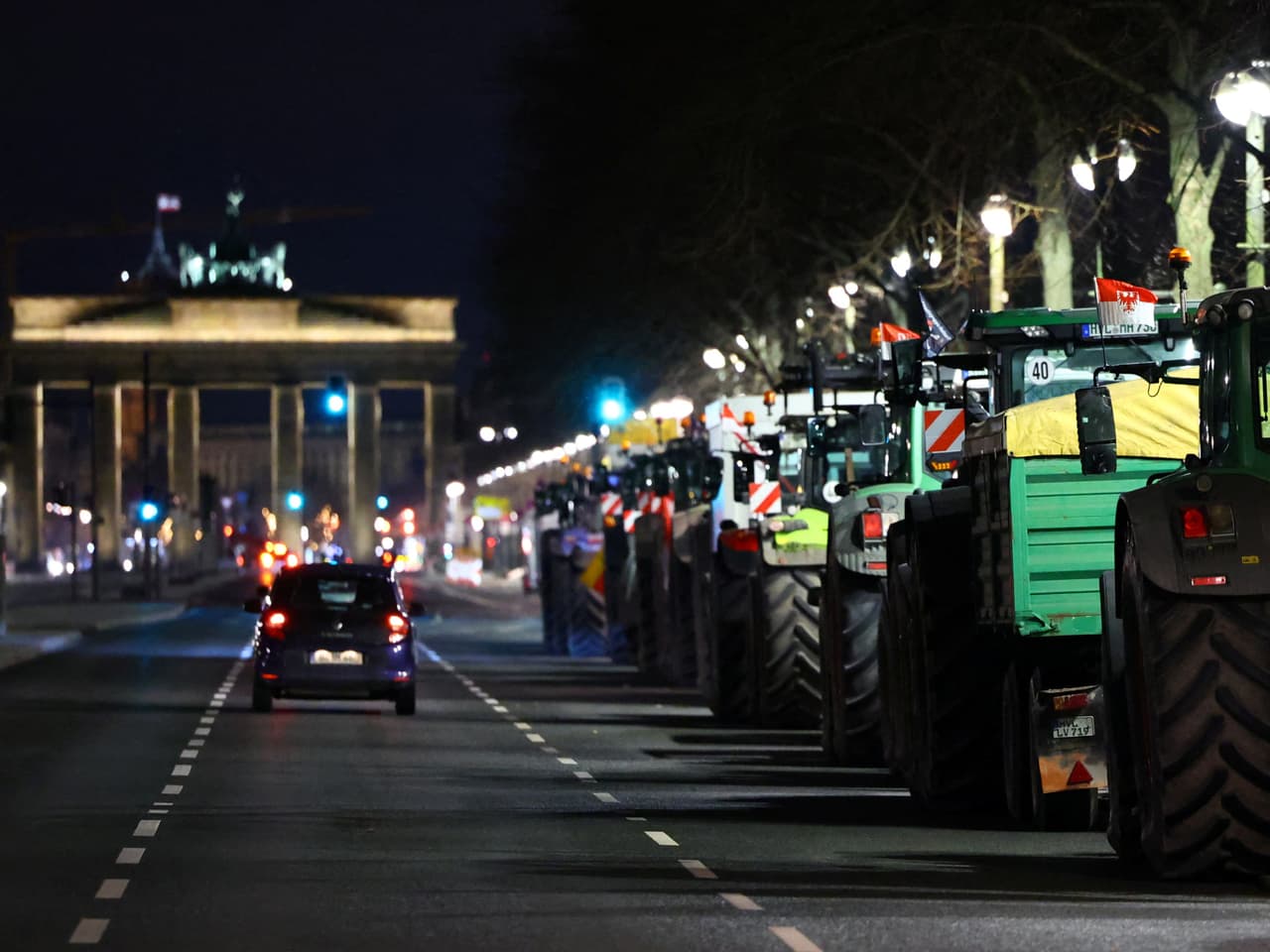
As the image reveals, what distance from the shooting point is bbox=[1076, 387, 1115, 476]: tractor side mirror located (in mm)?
13172

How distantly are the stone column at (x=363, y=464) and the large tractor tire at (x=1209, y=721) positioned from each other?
143702 millimetres

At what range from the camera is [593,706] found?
114ft

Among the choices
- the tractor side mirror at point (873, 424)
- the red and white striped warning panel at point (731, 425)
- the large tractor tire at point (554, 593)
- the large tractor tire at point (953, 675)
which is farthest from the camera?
the large tractor tire at point (554, 593)

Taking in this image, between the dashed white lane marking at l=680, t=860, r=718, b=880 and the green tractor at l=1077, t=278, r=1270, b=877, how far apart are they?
2441 mm

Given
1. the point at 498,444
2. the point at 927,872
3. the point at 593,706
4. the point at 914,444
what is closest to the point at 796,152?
the point at 593,706

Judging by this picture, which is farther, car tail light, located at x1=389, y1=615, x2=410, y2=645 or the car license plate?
car tail light, located at x1=389, y1=615, x2=410, y2=645

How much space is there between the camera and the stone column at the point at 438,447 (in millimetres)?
160250

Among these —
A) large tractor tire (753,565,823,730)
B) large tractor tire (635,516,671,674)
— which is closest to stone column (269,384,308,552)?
large tractor tire (635,516,671,674)

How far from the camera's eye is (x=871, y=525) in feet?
75.6

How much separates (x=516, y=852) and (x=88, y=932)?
4058 millimetres

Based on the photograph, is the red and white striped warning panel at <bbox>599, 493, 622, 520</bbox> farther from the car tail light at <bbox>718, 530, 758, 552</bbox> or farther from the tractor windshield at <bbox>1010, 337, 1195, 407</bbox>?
the tractor windshield at <bbox>1010, 337, 1195, 407</bbox>

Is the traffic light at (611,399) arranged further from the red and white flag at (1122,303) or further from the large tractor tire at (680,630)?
the red and white flag at (1122,303)

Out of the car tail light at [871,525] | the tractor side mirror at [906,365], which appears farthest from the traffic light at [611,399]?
the tractor side mirror at [906,365]

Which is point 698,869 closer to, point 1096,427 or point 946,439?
point 1096,427
